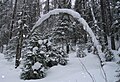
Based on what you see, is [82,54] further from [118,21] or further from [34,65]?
[34,65]

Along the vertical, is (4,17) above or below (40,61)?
above

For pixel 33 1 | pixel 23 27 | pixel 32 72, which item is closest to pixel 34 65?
pixel 32 72

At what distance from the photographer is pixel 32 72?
34.2 ft

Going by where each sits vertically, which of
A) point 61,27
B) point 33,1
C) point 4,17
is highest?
point 33,1

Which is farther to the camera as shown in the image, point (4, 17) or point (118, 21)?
point (4, 17)

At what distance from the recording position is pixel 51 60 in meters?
12.7

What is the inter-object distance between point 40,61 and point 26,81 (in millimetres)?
1781

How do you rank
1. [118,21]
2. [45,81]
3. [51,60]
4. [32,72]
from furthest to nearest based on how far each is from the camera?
[118,21] < [51,60] < [32,72] < [45,81]

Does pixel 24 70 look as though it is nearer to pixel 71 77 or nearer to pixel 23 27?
pixel 71 77

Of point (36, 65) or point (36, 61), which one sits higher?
point (36, 61)

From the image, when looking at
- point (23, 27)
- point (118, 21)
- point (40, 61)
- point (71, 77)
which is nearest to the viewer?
point (71, 77)

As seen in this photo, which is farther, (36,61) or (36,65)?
(36,61)

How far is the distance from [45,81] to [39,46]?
3.05 metres

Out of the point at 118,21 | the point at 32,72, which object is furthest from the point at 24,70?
the point at 118,21
